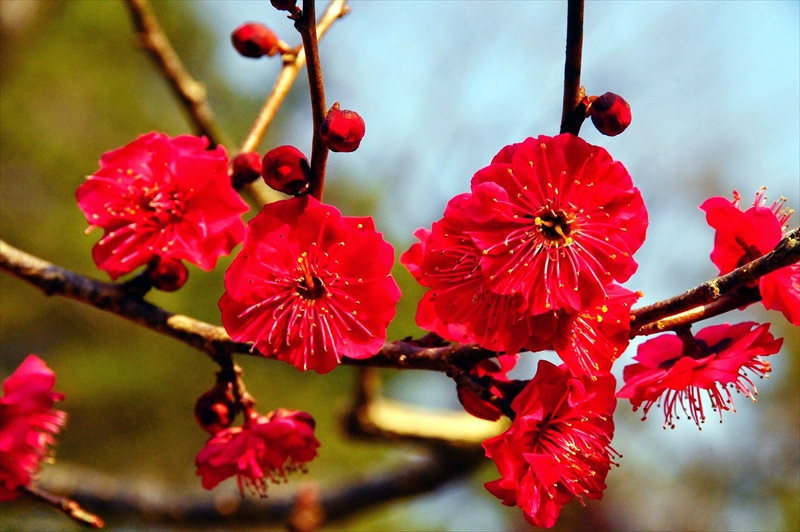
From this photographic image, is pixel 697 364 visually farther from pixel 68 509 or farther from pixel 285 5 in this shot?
pixel 68 509

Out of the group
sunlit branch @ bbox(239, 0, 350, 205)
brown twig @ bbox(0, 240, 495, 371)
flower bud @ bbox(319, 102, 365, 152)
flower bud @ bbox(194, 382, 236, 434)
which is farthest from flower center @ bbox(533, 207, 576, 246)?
sunlit branch @ bbox(239, 0, 350, 205)

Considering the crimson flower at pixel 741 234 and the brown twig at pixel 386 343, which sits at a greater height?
the crimson flower at pixel 741 234

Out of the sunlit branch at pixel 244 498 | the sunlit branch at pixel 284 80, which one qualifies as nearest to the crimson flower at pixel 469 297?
the sunlit branch at pixel 284 80

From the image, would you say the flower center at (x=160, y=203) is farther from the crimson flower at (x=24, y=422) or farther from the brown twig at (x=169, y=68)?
the brown twig at (x=169, y=68)

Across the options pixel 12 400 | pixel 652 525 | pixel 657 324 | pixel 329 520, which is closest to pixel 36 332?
pixel 329 520

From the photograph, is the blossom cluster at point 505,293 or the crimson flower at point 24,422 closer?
the blossom cluster at point 505,293
